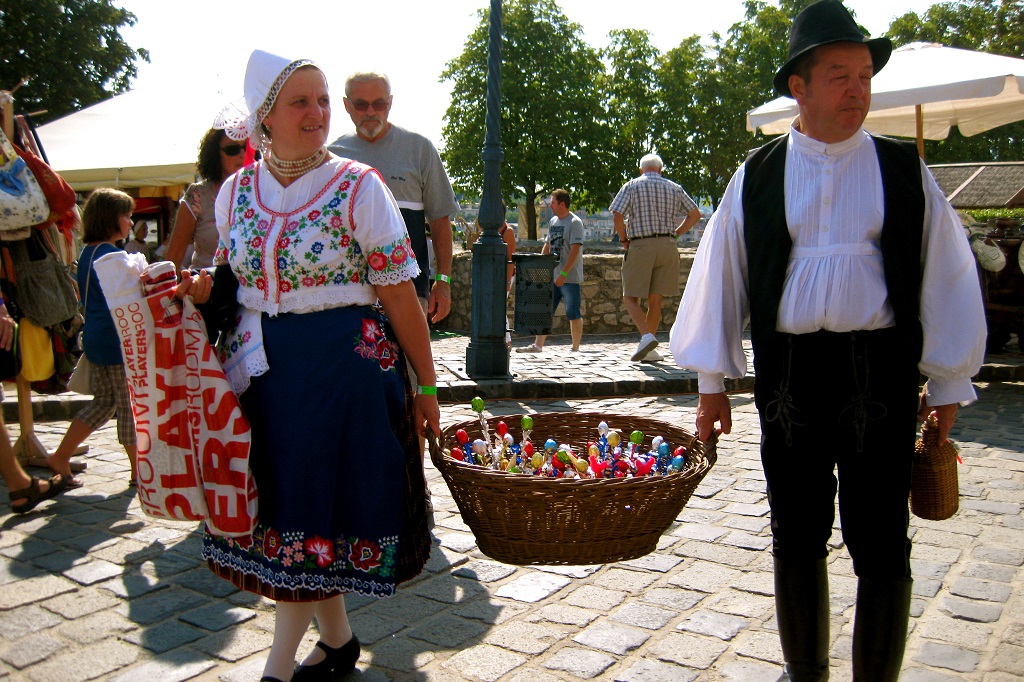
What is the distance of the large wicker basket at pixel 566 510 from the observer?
279 cm

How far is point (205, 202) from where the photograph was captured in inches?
178

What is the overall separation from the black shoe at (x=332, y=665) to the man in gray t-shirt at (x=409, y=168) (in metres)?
1.95

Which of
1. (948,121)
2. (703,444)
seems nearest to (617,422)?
(703,444)

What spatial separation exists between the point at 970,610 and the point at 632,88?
49322 mm

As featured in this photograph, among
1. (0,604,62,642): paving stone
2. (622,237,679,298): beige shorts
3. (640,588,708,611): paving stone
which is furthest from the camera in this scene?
(622,237,679,298): beige shorts

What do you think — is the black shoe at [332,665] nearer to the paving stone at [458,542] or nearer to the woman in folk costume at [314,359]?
the woman in folk costume at [314,359]

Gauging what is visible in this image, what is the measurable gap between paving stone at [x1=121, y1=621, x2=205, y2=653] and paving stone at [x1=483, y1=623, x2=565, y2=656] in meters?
0.52

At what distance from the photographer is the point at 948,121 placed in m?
10.2

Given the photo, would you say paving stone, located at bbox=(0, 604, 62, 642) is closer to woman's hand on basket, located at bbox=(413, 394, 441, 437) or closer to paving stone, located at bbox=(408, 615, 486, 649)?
paving stone, located at bbox=(408, 615, 486, 649)

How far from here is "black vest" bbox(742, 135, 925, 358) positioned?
2.50 m

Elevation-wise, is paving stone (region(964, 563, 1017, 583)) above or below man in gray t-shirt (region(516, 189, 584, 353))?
below

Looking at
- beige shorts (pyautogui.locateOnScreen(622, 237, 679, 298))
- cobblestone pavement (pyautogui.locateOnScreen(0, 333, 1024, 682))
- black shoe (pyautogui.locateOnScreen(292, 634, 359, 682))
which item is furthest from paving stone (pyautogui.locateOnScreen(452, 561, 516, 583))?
beige shorts (pyautogui.locateOnScreen(622, 237, 679, 298))

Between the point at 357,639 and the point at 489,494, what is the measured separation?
824mm

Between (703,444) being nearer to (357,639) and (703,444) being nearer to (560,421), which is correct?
(560,421)
